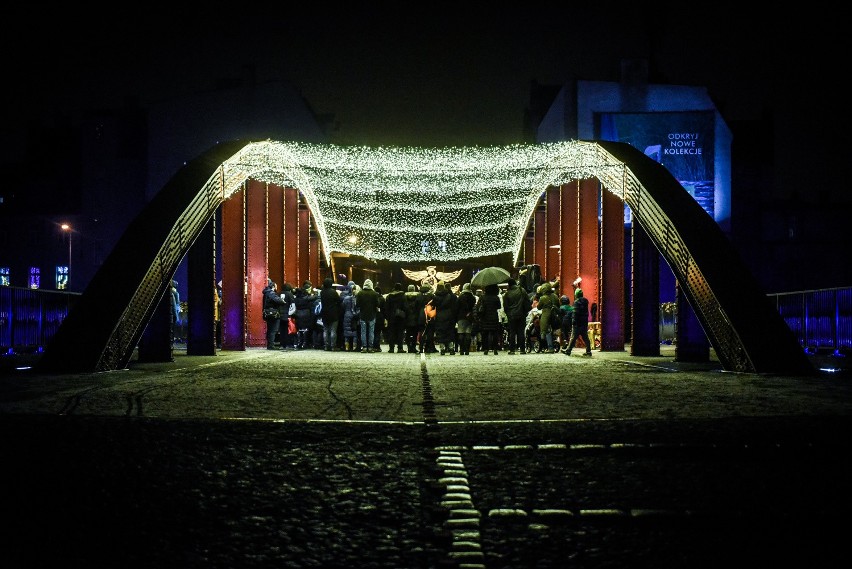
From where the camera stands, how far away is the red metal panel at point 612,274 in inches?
910

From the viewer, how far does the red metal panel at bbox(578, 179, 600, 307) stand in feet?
84.4

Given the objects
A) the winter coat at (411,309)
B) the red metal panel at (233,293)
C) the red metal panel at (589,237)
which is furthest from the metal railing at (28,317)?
the red metal panel at (589,237)

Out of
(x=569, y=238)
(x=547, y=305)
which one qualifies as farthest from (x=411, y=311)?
(x=569, y=238)

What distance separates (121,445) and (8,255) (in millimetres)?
57116

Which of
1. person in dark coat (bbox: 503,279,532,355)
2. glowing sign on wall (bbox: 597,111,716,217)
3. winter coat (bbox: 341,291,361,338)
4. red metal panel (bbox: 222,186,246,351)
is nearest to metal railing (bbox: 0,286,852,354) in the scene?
red metal panel (bbox: 222,186,246,351)

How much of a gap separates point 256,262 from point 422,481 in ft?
73.8

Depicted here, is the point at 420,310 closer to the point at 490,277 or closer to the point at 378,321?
the point at 378,321

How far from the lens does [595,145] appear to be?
65.9 ft

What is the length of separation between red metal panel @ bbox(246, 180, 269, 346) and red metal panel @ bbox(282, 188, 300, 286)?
3.46m

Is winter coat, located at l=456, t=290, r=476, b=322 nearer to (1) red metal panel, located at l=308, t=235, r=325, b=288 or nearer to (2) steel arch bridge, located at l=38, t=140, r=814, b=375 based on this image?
(2) steel arch bridge, located at l=38, t=140, r=814, b=375

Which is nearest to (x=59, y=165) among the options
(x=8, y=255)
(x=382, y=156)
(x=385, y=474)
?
(x=8, y=255)

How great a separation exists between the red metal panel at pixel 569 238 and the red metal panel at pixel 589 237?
1.10m

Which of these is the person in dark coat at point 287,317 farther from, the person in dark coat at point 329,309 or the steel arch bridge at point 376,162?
the steel arch bridge at point 376,162

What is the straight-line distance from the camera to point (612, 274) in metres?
23.3
